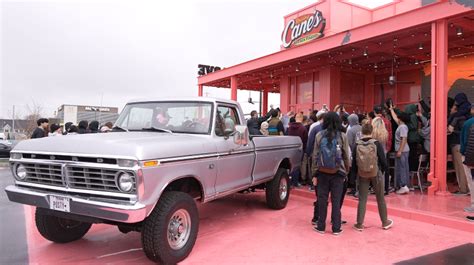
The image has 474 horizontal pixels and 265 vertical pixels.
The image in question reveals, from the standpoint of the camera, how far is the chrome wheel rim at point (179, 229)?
14.4 feet

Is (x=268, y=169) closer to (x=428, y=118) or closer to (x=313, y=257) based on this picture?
(x=313, y=257)

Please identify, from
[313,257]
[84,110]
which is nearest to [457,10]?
[313,257]

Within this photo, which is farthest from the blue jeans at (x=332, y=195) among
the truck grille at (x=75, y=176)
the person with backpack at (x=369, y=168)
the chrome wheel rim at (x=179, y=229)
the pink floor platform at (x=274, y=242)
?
the truck grille at (x=75, y=176)

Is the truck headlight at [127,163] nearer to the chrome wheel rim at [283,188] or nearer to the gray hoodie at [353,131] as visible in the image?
the chrome wheel rim at [283,188]

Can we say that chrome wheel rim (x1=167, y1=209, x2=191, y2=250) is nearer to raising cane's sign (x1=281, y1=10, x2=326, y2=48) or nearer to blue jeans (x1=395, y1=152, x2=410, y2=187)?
blue jeans (x1=395, y1=152, x2=410, y2=187)

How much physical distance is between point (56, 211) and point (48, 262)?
29.6 inches

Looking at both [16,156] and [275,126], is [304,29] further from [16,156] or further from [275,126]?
[16,156]

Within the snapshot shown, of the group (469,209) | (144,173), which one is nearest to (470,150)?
(469,209)

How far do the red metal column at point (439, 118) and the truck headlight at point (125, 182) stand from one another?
6515 mm

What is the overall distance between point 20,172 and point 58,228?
99 cm

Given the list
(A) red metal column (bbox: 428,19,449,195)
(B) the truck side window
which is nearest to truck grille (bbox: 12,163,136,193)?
(B) the truck side window

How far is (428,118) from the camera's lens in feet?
28.8

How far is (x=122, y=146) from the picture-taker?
395 cm

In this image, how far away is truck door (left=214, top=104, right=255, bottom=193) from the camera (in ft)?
17.6
